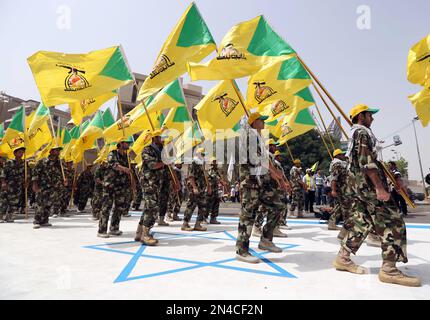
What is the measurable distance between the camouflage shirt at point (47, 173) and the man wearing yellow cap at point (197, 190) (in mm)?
3751

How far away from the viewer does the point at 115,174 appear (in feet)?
20.5

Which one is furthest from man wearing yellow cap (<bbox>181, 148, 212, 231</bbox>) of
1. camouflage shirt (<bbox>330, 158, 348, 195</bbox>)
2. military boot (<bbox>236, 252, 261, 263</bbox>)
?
military boot (<bbox>236, 252, 261, 263</bbox>)

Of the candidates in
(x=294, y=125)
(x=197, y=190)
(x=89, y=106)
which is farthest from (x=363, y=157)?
(x=89, y=106)

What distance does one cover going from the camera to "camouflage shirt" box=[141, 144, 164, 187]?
213 inches

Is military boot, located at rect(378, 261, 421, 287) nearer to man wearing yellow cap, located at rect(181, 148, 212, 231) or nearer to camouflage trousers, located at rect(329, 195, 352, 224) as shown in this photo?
camouflage trousers, located at rect(329, 195, 352, 224)

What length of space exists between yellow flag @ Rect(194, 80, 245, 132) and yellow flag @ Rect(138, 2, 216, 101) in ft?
4.43

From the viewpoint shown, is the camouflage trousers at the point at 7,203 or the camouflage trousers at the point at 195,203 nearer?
the camouflage trousers at the point at 195,203

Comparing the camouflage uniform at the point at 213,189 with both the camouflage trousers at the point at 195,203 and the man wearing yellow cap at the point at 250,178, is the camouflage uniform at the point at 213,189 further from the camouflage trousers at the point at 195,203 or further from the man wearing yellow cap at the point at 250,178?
the man wearing yellow cap at the point at 250,178

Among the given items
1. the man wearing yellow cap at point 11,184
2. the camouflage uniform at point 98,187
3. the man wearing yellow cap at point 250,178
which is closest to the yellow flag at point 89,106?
the camouflage uniform at point 98,187

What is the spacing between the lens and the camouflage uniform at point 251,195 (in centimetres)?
407

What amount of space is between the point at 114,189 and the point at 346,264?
467cm

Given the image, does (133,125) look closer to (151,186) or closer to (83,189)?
(151,186)

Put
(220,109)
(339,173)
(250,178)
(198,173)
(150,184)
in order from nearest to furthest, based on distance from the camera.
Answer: (250,178)
(150,184)
(339,173)
(220,109)
(198,173)
